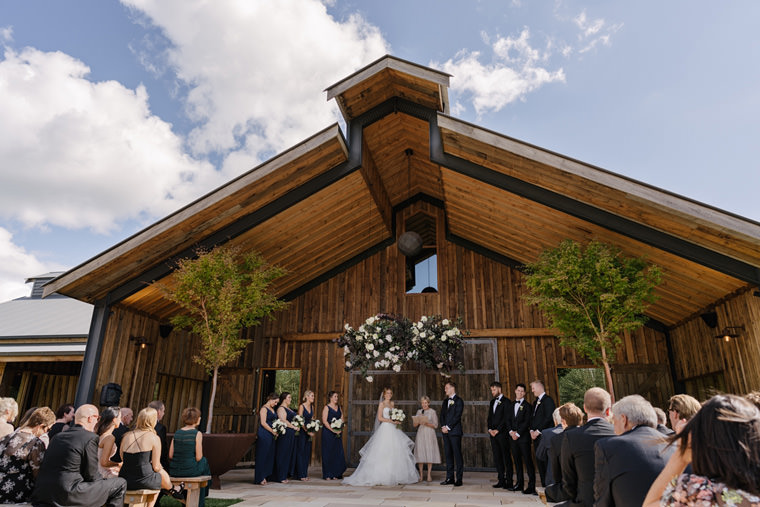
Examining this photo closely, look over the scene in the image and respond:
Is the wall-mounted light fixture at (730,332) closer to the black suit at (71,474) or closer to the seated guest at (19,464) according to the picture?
the black suit at (71,474)

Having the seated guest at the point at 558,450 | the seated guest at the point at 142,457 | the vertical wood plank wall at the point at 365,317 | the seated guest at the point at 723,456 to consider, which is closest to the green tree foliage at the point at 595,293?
the vertical wood plank wall at the point at 365,317

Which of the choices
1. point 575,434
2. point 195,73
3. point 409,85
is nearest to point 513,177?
point 409,85

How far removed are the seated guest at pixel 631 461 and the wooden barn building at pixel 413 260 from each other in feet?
15.1

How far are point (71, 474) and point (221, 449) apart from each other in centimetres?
338

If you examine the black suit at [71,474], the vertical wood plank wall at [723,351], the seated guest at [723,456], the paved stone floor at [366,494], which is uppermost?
the vertical wood plank wall at [723,351]

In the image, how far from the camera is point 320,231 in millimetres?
9836

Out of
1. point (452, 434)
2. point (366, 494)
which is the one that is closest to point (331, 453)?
point (366, 494)

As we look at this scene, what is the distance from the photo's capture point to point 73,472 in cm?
318

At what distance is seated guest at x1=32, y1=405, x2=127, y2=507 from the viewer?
123 inches

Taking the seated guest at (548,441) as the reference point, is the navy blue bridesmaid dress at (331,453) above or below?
below

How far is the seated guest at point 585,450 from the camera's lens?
2748 millimetres

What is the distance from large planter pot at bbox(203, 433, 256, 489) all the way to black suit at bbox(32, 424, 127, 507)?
3.01 metres

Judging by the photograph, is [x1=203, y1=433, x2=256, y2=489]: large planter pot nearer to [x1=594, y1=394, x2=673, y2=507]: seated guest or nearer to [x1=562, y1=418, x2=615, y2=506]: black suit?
[x1=562, y1=418, x2=615, y2=506]: black suit

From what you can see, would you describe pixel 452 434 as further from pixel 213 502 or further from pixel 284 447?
pixel 213 502
